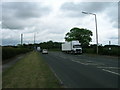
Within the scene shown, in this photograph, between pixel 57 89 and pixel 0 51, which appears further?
pixel 0 51

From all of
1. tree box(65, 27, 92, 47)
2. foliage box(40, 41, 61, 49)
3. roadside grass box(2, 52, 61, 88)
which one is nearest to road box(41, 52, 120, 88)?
roadside grass box(2, 52, 61, 88)

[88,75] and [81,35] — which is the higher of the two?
[81,35]

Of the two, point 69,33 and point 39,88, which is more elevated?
point 69,33

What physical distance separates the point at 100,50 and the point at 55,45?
122m

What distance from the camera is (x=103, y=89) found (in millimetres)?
9039

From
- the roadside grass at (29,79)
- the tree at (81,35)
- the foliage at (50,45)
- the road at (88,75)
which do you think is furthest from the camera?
the foliage at (50,45)

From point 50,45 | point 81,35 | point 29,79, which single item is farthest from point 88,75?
point 50,45

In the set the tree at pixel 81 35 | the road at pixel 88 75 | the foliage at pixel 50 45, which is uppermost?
the tree at pixel 81 35

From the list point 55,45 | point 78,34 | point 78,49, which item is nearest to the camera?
point 78,49

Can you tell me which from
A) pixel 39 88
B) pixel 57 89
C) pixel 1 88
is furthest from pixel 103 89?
pixel 1 88

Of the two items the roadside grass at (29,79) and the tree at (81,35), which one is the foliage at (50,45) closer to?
the tree at (81,35)

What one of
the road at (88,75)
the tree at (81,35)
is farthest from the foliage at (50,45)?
the road at (88,75)

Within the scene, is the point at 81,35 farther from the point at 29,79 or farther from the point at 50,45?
the point at 29,79

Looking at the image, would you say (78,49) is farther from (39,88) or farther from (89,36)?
(89,36)
